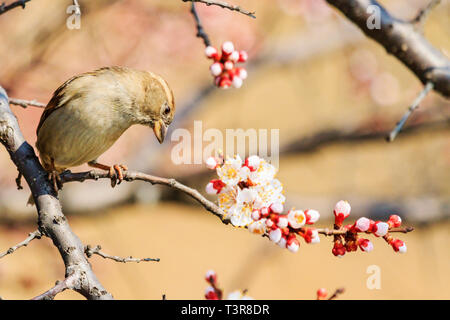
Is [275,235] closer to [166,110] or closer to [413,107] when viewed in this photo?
[413,107]

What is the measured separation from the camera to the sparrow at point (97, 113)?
2381 mm

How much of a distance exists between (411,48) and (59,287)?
66.1 inches

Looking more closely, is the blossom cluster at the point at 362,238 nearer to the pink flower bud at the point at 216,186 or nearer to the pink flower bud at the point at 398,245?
the pink flower bud at the point at 398,245

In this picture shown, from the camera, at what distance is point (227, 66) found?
6.58ft

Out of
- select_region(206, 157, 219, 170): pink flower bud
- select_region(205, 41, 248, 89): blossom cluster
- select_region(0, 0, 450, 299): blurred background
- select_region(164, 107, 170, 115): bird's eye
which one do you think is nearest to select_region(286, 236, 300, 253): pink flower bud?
select_region(206, 157, 219, 170): pink flower bud

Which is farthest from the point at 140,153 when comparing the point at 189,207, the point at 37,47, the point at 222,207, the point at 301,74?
the point at 222,207

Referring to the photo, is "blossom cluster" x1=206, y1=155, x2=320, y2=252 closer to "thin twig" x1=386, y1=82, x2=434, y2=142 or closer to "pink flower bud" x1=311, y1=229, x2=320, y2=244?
"pink flower bud" x1=311, y1=229, x2=320, y2=244

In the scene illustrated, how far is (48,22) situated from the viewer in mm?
4121

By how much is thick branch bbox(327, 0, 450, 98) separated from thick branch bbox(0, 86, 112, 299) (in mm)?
1342

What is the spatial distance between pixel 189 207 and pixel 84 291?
3083mm

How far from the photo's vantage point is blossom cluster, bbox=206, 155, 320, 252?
1.43m

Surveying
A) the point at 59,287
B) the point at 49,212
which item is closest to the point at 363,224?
the point at 59,287
